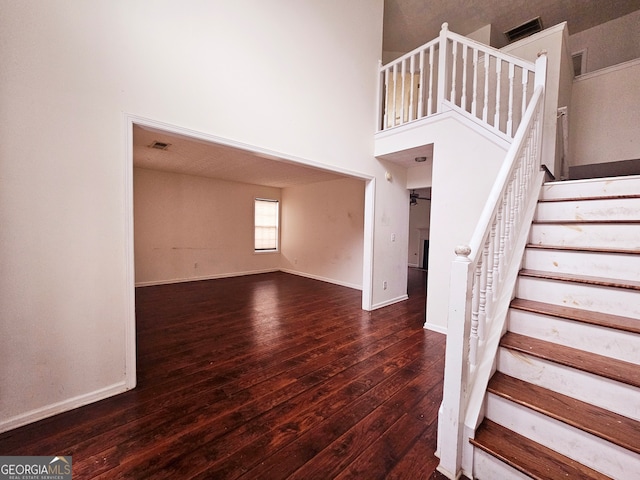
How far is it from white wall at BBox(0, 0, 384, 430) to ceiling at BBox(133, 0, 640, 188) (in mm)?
1517

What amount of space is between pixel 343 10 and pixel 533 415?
4335 millimetres

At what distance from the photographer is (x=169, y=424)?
5.31 feet

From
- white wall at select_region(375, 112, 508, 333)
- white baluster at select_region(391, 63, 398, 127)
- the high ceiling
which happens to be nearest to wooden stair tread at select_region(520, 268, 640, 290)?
white wall at select_region(375, 112, 508, 333)

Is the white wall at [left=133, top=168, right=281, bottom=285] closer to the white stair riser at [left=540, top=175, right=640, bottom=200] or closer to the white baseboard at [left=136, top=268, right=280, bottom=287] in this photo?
the white baseboard at [left=136, top=268, right=280, bottom=287]

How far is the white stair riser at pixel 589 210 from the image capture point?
1.74 meters

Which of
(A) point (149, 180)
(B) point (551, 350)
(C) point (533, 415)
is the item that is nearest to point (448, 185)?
(B) point (551, 350)

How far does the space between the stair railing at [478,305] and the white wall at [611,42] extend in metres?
4.75

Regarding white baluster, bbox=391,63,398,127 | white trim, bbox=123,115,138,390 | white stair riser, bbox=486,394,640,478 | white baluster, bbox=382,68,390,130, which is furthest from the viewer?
white baluster, bbox=382,68,390,130

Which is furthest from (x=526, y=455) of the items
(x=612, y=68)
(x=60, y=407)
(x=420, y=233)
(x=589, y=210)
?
(x=420, y=233)

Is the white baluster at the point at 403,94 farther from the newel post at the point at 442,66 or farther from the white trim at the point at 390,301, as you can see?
the white trim at the point at 390,301

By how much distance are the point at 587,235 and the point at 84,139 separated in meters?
3.49

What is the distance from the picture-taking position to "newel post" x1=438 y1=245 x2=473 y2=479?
123cm

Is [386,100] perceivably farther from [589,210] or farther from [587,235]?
[587,235]

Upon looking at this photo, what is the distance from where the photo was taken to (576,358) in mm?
1275
